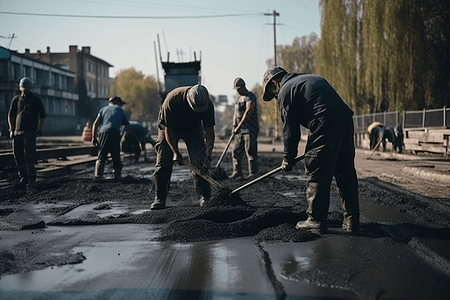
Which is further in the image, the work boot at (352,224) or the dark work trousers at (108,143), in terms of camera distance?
the dark work trousers at (108,143)

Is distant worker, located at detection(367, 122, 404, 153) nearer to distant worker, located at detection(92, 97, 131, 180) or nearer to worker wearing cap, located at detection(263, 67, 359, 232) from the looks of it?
distant worker, located at detection(92, 97, 131, 180)

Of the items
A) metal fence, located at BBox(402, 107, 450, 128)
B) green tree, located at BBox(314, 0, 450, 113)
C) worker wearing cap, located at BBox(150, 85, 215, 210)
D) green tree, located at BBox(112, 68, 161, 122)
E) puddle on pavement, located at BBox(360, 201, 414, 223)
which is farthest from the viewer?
→ green tree, located at BBox(112, 68, 161, 122)

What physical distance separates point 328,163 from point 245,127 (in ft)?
19.5

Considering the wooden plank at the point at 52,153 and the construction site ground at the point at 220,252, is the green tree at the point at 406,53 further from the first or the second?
the construction site ground at the point at 220,252

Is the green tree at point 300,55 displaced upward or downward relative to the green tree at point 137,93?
upward

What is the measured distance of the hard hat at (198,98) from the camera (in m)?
6.46

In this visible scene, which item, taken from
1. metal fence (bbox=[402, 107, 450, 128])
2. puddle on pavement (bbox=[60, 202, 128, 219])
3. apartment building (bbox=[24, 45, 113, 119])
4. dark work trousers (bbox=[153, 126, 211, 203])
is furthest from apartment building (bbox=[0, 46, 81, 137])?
dark work trousers (bbox=[153, 126, 211, 203])

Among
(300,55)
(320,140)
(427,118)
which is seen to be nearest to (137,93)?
(300,55)

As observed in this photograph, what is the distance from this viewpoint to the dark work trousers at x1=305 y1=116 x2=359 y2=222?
502 cm

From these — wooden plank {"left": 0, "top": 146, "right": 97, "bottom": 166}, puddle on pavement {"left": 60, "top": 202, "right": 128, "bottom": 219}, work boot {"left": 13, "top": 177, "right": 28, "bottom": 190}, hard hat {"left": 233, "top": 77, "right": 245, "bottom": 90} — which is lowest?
puddle on pavement {"left": 60, "top": 202, "right": 128, "bottom": 219}

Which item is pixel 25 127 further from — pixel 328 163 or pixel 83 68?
pixel 83 68

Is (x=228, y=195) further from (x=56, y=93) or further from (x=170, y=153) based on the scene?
(x=56, y=93)

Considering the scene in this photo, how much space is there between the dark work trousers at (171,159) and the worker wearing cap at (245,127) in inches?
135

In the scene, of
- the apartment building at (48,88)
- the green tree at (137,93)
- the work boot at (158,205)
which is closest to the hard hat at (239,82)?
the work boot at (158,205)
